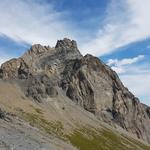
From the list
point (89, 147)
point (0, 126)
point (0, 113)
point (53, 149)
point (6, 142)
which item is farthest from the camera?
point (89, 147)

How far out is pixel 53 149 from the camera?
279ft

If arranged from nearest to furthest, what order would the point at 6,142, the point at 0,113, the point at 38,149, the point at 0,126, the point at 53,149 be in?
the point at 6,142
the point at 38,149
the point at 53,149
the point at 0,126
the point at 0,113

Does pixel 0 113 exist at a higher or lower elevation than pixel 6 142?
higher

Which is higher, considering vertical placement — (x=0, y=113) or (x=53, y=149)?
(x=0, y=113)

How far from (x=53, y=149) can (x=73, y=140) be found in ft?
356

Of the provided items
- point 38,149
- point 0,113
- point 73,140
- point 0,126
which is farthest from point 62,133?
point 38,149

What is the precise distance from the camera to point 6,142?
70.7 m

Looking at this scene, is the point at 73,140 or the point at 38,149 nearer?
the point at 38,149

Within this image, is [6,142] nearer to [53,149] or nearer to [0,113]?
[53,149]

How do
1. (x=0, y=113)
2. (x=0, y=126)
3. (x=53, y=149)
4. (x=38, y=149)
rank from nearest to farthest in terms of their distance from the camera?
(x=38, y=149), (x=53, y=149), (x=0, y=126), (x=0, y=113)

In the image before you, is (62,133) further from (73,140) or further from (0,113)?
(0,113)

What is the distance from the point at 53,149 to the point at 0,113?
48395mm

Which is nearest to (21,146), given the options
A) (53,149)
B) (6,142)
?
(6,142)

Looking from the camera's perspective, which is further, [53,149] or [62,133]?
[62,133]
